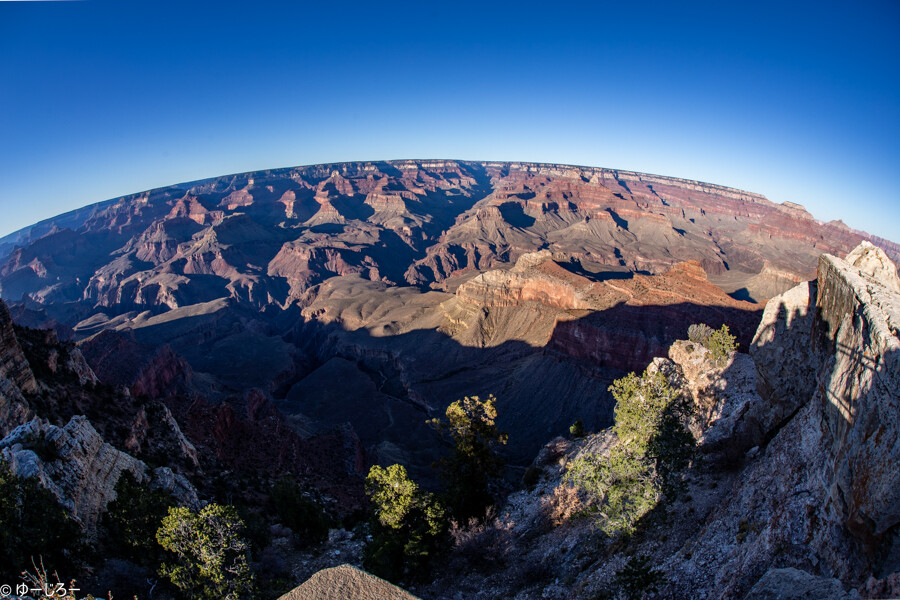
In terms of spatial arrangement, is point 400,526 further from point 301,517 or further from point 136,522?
point 136,522

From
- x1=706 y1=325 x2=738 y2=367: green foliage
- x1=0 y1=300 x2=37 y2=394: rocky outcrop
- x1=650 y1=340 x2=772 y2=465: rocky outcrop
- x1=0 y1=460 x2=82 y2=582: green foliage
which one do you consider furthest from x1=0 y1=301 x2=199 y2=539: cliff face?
x1=706 y1=325 x2=738 y2=367: green foliage

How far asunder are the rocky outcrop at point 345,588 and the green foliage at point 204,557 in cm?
757

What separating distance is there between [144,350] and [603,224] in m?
184

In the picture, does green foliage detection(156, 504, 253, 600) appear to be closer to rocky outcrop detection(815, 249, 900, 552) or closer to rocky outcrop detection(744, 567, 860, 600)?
rocky outcrop detection(744, 567, 860, 600)

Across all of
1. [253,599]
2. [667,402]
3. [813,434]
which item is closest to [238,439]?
[253,599]

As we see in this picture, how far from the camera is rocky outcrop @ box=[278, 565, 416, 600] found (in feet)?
29.3

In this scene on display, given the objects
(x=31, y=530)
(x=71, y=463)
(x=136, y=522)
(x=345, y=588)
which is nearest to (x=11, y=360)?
(x=71, y=463)

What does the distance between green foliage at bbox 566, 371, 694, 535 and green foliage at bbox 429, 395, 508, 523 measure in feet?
20.2

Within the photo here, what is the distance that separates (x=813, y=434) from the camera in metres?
13.0

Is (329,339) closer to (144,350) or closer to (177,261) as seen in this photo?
(144,350)

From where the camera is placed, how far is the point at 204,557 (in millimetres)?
14406

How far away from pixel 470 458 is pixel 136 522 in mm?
15999

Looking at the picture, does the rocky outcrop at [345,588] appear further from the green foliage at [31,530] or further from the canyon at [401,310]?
the canyon at [401,310]

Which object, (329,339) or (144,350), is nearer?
(144,350)
